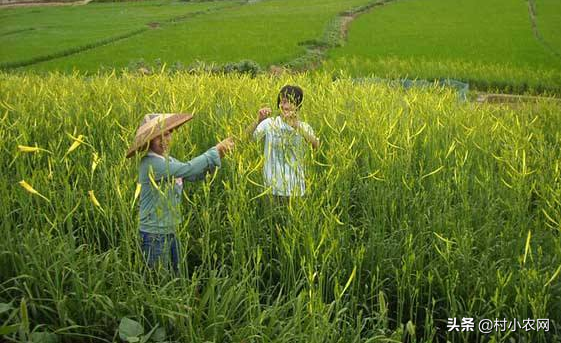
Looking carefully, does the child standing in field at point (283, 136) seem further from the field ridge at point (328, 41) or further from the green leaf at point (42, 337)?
the field ridge at point (328, 41)

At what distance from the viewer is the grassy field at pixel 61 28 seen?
20.0 meters

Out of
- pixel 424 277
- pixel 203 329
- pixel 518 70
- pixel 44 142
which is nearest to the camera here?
pixel 203 329

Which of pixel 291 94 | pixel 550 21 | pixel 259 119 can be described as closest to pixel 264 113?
pixel 259 119

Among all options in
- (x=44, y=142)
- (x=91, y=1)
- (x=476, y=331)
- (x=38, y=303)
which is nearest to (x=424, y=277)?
(x=476, y=331)

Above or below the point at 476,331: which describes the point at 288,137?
above

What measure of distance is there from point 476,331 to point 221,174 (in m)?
1.97

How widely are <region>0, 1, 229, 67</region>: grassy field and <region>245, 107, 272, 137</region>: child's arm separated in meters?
16.0

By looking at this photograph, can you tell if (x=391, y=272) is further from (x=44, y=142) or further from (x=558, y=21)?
(x=558, y=21)

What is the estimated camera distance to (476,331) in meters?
2.65

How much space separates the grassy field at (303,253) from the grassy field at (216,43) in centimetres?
1192

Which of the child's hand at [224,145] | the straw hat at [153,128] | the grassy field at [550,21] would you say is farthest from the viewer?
the grassy field at [550,21]

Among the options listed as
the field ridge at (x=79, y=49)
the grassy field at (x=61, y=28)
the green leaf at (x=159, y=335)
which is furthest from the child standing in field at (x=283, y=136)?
the grassy field at (x=61, y=28)

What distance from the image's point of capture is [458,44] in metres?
18.7

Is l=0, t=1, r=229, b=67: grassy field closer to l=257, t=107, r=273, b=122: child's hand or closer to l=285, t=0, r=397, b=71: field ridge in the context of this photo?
l=285, t=0, r=397, b=71: field ridge
